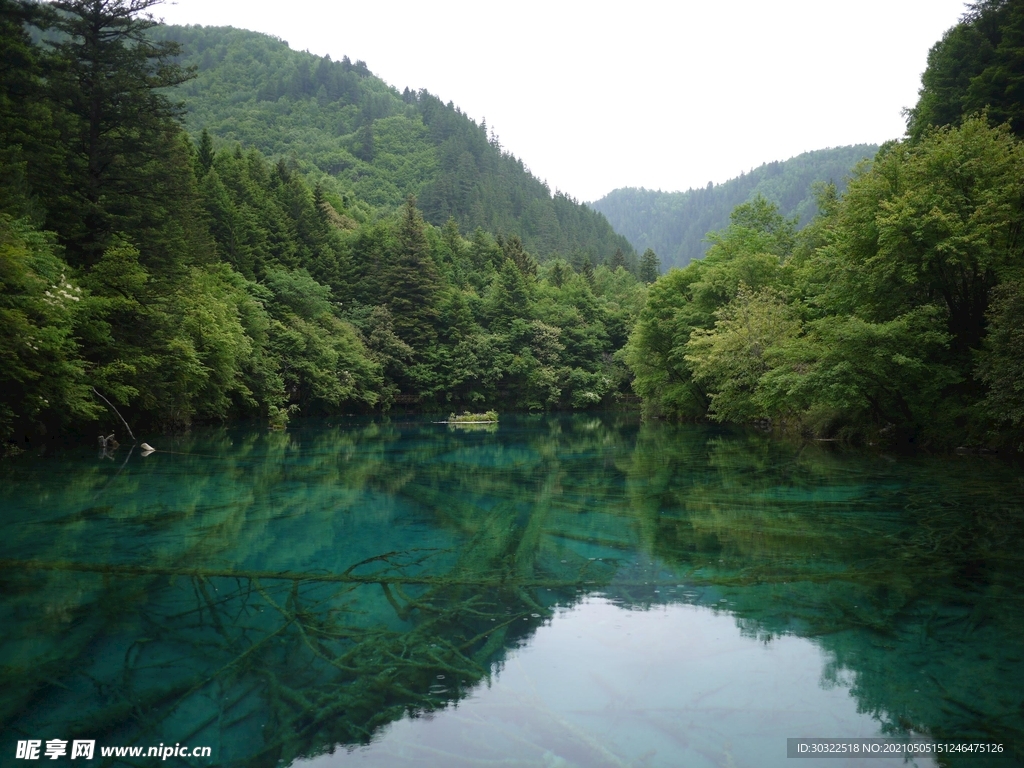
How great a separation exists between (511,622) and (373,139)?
131037mm

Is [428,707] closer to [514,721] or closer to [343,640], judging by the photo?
[514,721]

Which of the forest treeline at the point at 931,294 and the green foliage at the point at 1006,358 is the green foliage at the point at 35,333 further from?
the green foliage at the point at 1006,358

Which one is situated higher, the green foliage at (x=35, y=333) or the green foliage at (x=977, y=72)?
the green foliage at (x=977, y=72)

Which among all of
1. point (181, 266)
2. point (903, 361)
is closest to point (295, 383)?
point (181, 266)

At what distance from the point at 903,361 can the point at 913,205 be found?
14.5ft

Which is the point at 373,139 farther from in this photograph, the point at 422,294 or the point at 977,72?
the point at 977,72

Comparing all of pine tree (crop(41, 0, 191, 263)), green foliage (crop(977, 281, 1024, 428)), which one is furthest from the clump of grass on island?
green foliage (crop(977, 281, 1024, 428))

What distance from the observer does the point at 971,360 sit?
19203 mm

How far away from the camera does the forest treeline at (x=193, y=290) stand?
795 inches

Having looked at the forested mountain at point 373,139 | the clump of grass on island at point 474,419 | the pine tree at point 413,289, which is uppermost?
the forested mountain at point 373,139

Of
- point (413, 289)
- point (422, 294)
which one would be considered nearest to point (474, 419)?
point (422, 294)

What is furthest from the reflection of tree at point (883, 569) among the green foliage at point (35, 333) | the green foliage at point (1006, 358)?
the green foliage at point (35, 333)

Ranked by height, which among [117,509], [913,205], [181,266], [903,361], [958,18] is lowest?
[117,509]

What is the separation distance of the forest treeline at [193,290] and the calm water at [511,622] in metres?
8.67
